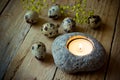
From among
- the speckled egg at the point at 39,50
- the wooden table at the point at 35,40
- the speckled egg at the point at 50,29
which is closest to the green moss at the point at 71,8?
the wooden table at the point at 35,40

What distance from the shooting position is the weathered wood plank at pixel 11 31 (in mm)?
945

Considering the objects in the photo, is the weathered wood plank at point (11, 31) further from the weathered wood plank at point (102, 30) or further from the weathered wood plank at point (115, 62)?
the weathered wood plank at point (115, 62)

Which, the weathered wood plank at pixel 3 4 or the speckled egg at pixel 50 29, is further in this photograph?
the weathered wood plank at pixel 3 4

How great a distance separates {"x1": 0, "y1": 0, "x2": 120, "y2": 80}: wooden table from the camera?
0.87 metres

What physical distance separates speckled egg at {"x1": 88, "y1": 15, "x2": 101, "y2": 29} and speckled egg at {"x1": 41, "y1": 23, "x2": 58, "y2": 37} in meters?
0.15

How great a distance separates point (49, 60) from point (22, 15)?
→ 0.31 m

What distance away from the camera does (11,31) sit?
3.42 ft

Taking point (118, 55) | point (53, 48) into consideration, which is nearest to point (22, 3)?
point (53, 48)

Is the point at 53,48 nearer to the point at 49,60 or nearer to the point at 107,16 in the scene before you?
the point at 49,60

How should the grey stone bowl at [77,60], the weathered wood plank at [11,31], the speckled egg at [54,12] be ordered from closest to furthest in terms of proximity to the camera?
the grey stone bowl at [77,60], the weathered wood plank at [11,31], the speckled egg at [54,12]

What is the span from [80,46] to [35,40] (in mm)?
215

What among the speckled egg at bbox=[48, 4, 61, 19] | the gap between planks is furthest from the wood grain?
the gap between planks

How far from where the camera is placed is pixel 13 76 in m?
0.88

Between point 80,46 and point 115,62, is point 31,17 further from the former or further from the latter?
point 115,62
